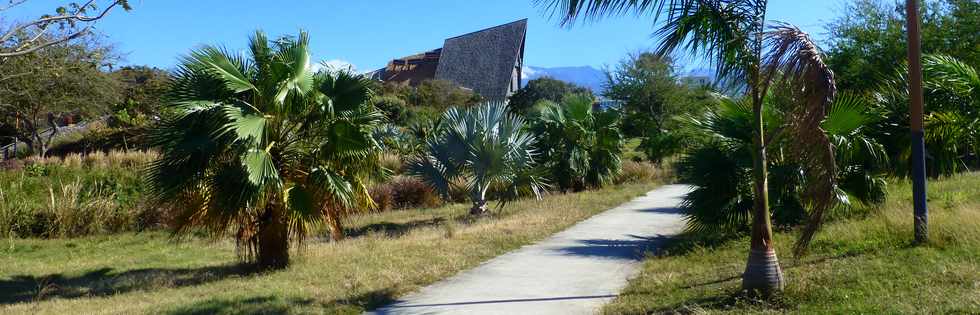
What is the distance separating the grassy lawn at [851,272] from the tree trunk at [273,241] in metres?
4.88

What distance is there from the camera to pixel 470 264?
9.92 metres

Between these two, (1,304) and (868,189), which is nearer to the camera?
(1,304)

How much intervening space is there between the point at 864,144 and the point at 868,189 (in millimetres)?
1031

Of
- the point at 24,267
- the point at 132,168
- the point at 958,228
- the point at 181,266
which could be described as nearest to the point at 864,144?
the point at 958,228

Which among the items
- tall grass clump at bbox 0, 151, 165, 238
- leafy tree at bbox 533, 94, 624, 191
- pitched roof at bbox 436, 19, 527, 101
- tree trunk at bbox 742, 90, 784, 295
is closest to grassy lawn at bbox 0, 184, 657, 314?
tall grass clump at bbox 0, 151, 165, 238

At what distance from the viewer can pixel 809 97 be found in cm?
635

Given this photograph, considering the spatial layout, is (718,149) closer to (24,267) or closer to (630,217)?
(630,217)

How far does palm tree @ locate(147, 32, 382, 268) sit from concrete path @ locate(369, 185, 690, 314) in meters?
2.36

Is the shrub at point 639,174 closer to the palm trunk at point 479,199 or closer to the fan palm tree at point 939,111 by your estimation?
the palm trunk at point 479,199

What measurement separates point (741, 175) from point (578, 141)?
485 inches

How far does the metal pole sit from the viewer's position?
8.38 m

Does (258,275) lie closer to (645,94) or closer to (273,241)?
(273,241)

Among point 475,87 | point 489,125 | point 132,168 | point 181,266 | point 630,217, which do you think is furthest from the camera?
point 475,87

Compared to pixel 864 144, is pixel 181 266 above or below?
below
